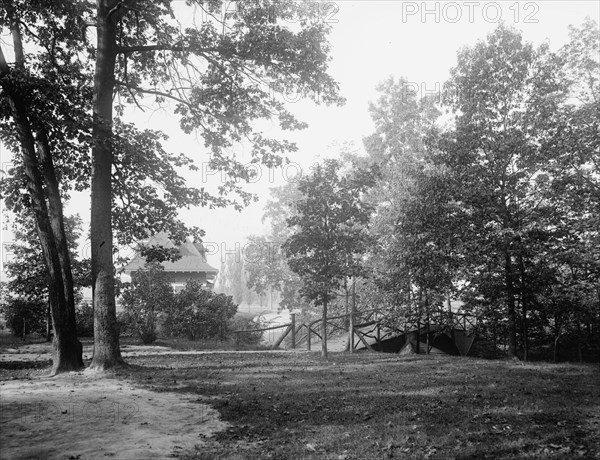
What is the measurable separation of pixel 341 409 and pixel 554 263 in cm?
1121

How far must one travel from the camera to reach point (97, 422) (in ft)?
20.8

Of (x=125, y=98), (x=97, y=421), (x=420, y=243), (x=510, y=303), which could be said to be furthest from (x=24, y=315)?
(x=510, y=303)

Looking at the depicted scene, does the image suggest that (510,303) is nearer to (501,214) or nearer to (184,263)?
(501,214)

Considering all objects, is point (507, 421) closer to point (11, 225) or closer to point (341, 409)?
point (341, 409)

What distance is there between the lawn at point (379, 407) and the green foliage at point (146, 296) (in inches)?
392

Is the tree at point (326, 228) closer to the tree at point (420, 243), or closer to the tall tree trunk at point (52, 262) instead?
the tree at point (420, 243)

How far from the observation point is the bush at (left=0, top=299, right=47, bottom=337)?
22.2m

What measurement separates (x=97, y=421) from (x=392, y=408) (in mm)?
4787

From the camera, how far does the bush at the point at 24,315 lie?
73.0 feet

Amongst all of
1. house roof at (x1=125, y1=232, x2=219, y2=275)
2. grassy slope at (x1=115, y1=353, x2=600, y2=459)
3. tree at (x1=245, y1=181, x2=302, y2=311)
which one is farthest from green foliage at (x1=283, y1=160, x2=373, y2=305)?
house roof at (x1=125, y1=232, x2=219, y2=275)

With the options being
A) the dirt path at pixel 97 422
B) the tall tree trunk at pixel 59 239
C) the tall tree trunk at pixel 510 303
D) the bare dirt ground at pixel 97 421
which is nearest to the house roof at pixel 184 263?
the tall tree trunk at pixel 59 239

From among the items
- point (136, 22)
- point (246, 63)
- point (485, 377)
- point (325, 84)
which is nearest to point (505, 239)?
point (485, 377)

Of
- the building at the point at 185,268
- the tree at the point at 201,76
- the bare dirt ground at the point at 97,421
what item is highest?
the tree at the point at 201,76

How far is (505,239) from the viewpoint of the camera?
14.5 m
